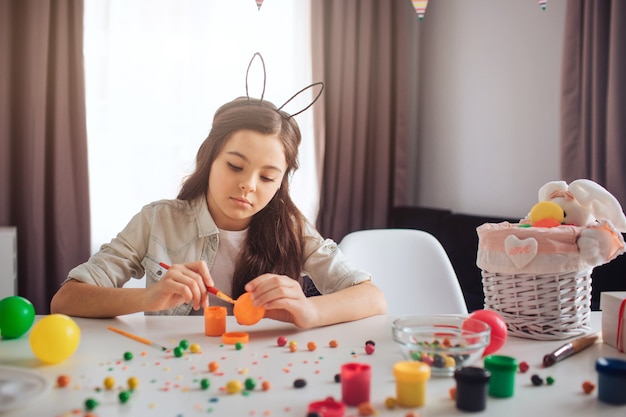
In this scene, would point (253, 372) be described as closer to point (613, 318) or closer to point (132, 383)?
point (132, 383)

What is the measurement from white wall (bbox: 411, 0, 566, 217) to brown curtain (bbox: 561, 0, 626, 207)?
0.20 meters

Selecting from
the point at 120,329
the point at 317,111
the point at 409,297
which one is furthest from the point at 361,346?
the point at 317,111

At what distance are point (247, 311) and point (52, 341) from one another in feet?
1.12

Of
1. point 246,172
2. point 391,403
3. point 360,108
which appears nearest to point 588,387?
point 391,403

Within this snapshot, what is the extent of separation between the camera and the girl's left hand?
3.69 ft

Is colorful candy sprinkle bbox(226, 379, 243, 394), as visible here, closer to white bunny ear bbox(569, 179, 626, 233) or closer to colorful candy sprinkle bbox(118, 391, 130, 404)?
colorful candy sprinkle bbox(118, 391, 130, 404)

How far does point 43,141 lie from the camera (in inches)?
113

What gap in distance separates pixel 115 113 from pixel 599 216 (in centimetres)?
244

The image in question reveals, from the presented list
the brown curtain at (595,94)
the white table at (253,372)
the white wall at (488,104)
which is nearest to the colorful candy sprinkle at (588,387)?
the white table at (253,372)

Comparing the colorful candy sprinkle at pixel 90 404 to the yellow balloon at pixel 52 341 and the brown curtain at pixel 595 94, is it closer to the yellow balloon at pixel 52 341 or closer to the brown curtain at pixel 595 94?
the yellow balloon at pixel 52 341

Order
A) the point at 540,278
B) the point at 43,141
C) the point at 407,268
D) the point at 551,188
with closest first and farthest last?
the point at 540,278 → the point at 551,188 → the point at 407,268 → the point at 43,141

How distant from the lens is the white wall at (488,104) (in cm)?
296

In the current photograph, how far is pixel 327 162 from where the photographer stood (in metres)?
3.57

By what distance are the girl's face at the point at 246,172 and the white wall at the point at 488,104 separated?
1858mm
